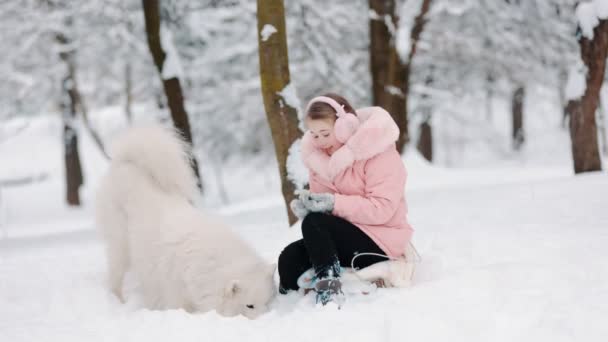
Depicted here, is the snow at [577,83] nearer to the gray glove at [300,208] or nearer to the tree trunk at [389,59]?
the tree trunk at [389,59]

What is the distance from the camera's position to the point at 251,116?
1167cm

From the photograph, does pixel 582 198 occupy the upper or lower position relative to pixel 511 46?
lower

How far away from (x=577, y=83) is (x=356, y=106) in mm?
5357

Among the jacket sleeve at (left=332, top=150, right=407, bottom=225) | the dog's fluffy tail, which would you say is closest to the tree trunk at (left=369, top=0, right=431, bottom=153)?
the dog's fluffy tail

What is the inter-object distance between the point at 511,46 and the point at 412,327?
1072 cm

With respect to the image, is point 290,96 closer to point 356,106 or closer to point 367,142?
point 367,142

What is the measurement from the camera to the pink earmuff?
2.99 meters

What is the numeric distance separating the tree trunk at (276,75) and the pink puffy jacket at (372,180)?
1887mm

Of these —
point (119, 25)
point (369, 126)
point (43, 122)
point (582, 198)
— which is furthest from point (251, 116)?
point (43, 122)

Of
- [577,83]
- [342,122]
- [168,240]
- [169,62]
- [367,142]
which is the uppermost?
[169,62]

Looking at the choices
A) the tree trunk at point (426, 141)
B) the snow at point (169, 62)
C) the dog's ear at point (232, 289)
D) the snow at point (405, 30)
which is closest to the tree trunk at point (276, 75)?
the dog's ear at point (232, 289)

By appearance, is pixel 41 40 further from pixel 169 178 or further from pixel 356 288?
pixel 356 288

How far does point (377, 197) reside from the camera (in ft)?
9.70

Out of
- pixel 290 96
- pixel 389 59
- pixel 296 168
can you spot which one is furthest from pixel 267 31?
pixel 389 59
